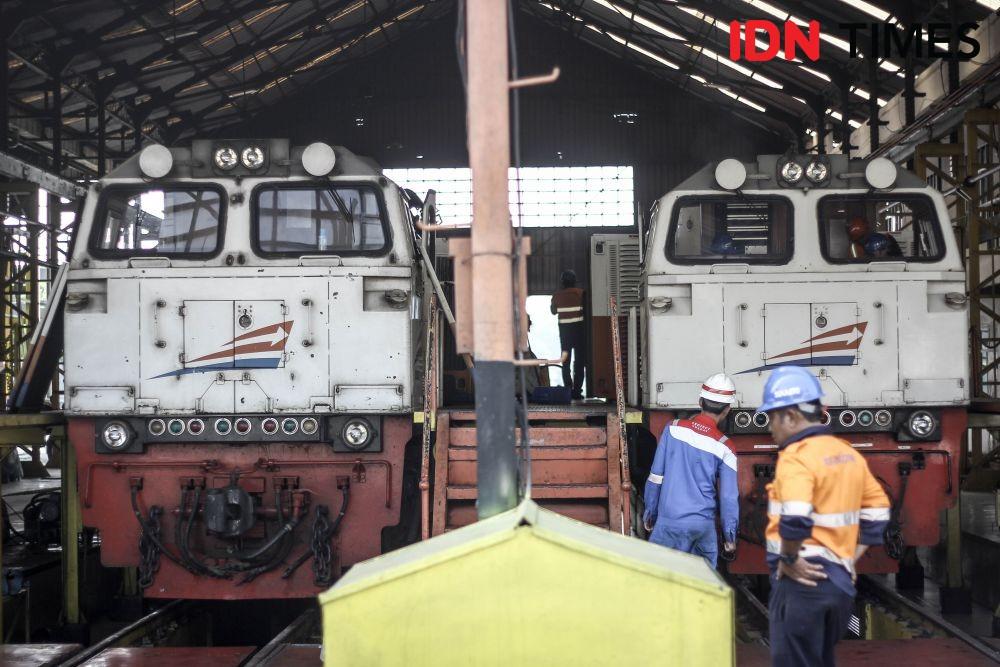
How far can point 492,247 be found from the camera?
3863 mm

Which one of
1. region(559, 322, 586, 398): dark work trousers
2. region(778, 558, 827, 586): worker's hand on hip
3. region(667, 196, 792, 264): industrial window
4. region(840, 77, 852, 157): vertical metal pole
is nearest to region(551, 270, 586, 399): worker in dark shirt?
region(559, 322, 586, 398): dark work trousers

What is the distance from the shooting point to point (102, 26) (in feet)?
54.3

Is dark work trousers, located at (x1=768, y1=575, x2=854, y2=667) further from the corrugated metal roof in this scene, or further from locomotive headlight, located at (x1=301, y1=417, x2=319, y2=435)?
the corrugated metal roof

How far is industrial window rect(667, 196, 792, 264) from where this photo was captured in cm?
695

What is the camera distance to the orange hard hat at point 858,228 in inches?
275

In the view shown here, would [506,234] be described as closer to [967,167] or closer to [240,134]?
[967,167]

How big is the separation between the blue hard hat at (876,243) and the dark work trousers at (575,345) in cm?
337

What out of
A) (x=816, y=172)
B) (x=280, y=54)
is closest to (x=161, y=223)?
(x=816, y=172)

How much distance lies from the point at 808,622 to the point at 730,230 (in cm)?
385

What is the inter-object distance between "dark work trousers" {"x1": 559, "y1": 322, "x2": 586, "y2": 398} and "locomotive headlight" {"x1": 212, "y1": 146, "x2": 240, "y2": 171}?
3.96m

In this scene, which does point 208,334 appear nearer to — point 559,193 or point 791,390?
point 791,390

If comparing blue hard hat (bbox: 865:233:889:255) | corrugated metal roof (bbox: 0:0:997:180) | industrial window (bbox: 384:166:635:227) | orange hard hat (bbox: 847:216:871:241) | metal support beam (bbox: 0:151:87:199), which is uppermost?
corrugated metal roof (bbox: 0:0:997:180)

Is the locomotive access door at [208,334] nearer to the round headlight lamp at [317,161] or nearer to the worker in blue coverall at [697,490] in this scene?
the round headlight lamp at [317,161]

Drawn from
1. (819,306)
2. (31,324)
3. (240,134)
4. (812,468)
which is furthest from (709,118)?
(812,468)
